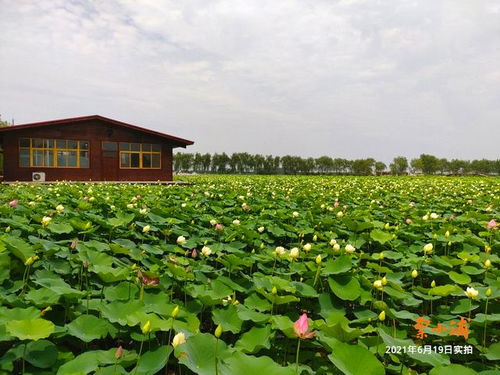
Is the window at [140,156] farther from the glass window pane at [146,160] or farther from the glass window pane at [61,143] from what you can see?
the glass window pane at [61,143]

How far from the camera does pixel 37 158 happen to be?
57.5 feet

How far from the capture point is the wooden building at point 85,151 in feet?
56.3

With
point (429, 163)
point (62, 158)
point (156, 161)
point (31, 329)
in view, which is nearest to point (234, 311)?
point (31, 329)

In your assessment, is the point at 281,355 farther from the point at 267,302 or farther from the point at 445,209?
the point at 445,209

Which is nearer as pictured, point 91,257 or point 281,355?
point 281,355

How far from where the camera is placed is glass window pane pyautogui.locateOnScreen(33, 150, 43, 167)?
1748 cm

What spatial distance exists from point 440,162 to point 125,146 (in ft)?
231

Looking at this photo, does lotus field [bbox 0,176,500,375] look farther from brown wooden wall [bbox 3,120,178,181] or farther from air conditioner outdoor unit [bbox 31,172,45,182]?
brown wooden wall [bbox 3,120,178,181]

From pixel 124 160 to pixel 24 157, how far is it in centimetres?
465

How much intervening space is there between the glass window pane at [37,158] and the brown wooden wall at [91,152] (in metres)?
0.22

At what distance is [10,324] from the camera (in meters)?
1.25

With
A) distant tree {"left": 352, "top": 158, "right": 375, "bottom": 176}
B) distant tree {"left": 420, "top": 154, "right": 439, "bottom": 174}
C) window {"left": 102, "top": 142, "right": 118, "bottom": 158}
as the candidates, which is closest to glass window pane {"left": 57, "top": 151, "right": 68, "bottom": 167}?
window {"left": 102, "top": 142, "right": 118, "bottom": 158}

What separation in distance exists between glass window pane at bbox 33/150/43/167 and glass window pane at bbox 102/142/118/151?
2947 mm

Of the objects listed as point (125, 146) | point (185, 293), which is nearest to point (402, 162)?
point (125, 146)
